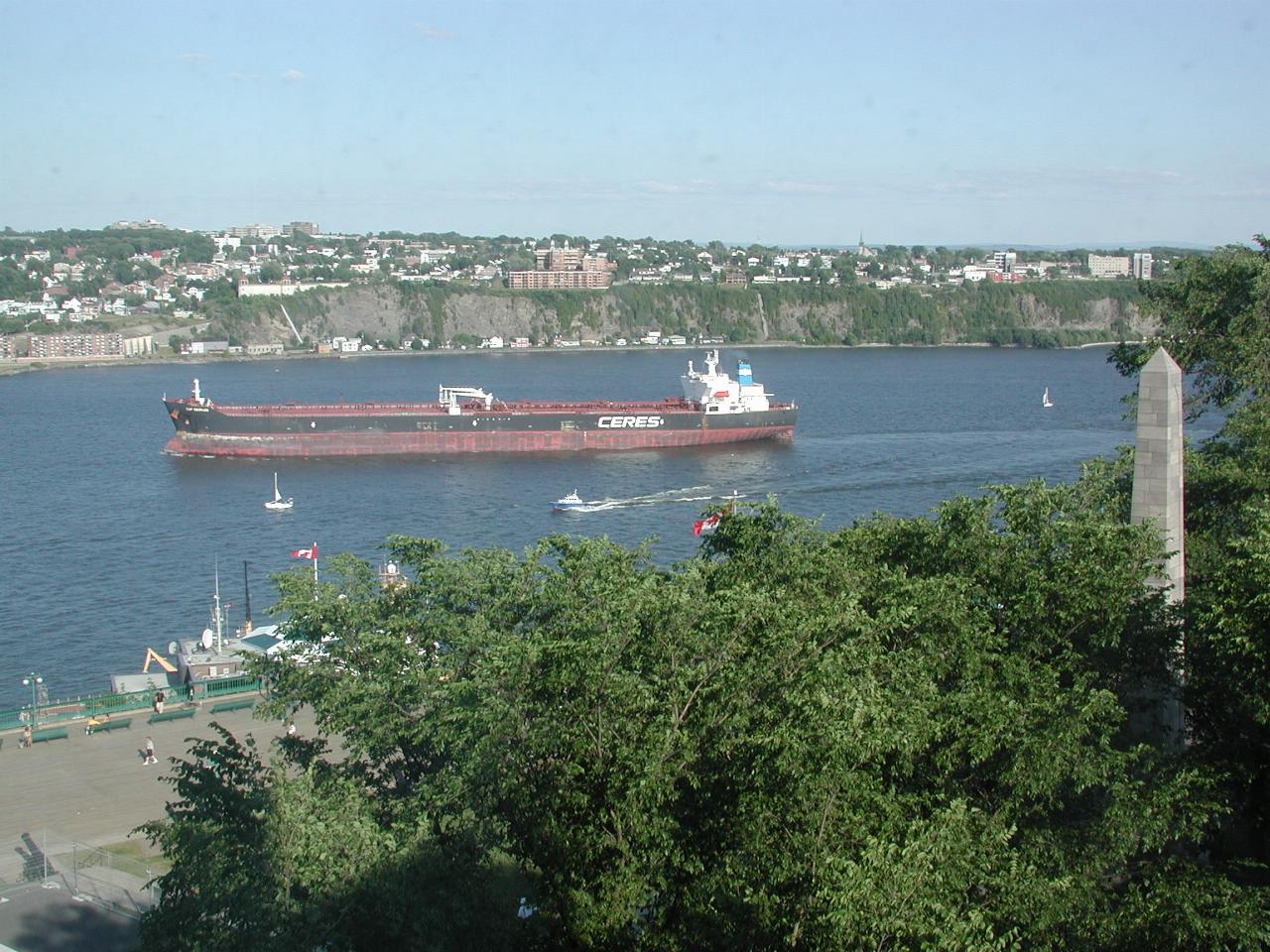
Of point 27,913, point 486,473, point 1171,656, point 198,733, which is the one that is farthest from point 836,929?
point 486,473

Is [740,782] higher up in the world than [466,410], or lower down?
higher up

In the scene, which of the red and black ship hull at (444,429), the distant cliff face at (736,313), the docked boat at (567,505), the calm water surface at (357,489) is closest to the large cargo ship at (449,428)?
the red and black ship hull at (444,429)

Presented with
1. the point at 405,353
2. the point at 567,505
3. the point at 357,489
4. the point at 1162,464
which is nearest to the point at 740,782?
the point at 1162,464

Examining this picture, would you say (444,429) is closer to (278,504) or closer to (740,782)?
(278,504)

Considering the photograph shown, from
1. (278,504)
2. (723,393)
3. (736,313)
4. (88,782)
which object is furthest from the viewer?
(736,313)

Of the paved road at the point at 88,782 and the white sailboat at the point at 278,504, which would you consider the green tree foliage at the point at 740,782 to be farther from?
the white sailboat at the point at 278,504

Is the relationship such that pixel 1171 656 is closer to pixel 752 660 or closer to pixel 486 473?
pixel 752 660

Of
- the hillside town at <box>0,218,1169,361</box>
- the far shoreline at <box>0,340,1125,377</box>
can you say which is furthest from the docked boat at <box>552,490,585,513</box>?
the hillside town at <box>0,218,1169,361</box>

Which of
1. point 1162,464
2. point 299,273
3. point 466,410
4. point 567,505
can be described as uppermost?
point 299,273
